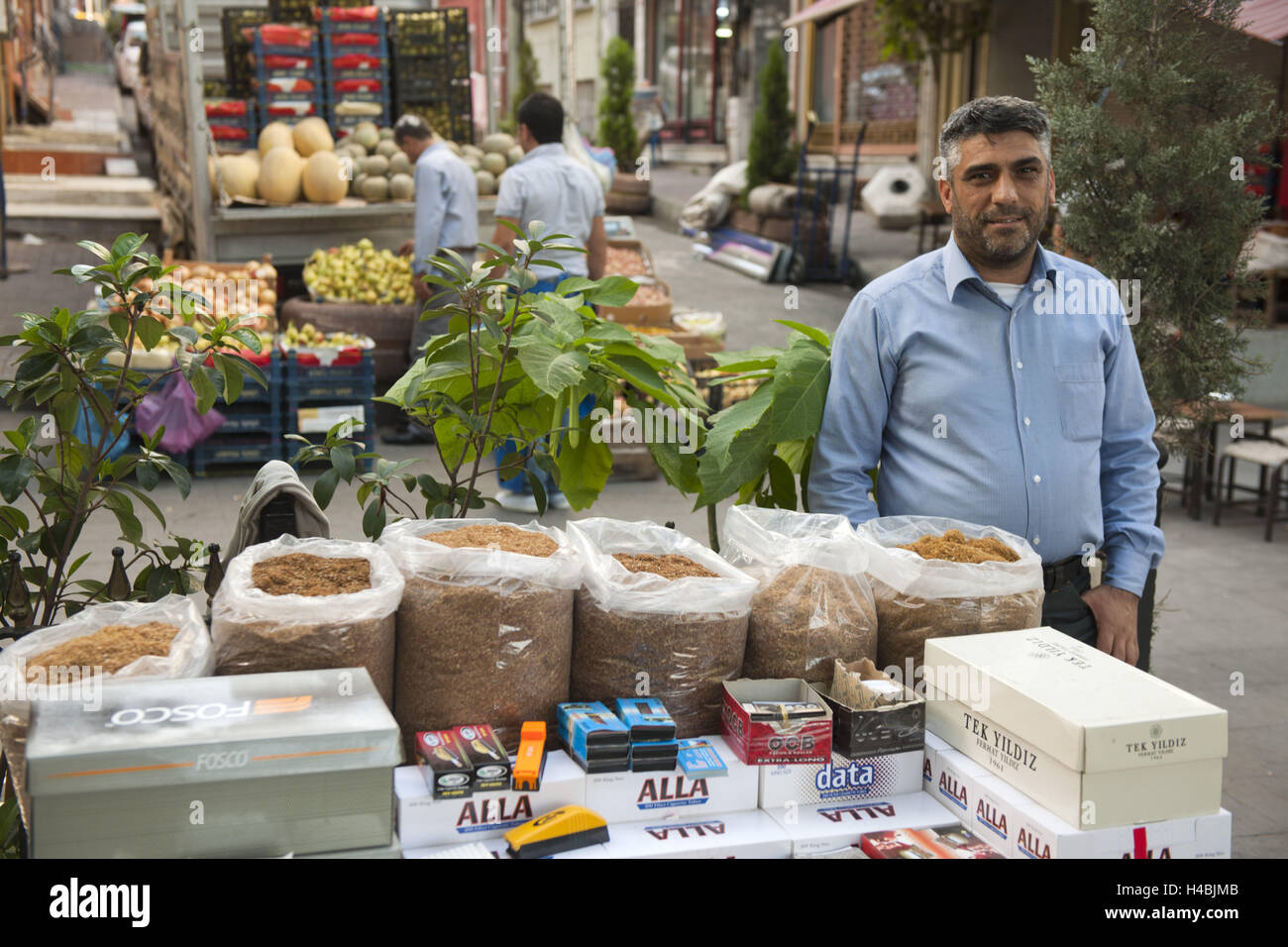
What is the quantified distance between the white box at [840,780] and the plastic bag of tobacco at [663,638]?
7.2 inches

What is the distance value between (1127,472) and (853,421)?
0.69 m

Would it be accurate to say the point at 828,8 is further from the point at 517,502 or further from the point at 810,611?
the point at 810,611

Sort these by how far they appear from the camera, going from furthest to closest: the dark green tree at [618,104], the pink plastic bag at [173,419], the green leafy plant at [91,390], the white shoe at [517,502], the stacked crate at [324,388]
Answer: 1. the dark green tree at [618,104]
2. the stacked crate at [324,388]
3. the pink plastic bag at [173,419]
4. the white shoe at [517,502]
5. the green leafy plant at [91,390]

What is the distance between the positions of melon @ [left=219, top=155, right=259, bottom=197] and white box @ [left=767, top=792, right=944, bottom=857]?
796 cm

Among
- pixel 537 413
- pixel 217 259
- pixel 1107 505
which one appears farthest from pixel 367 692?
pixel 217 259

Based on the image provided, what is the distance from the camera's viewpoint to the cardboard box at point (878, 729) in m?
1.82

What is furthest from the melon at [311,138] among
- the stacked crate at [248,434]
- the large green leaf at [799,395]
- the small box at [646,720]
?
the small box at [646,720]

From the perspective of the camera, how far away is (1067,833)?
5.37ft

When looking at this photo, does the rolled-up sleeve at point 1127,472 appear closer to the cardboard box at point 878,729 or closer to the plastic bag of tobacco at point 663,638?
the cardboard box at point 878,729

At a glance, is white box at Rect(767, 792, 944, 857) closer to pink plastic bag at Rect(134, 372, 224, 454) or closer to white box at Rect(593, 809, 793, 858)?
white box at Rect(593, 809, 793, 858)

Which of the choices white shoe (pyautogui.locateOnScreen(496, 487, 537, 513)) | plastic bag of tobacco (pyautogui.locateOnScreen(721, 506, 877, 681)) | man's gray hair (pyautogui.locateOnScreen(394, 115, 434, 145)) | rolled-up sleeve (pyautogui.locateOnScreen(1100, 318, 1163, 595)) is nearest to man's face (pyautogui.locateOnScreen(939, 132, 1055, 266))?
rolled-up sleeve (pyautogui.locateOnScreen(1100, 318, 1163, 595))

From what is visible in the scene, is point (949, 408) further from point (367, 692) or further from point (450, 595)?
point (367, 692)

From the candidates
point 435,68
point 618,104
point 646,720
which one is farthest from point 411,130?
point 618,104
